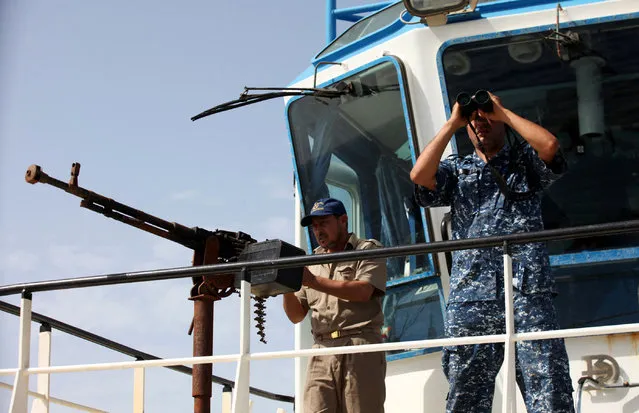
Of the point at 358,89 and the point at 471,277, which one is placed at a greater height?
the point at 358,89

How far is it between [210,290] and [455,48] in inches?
93.8

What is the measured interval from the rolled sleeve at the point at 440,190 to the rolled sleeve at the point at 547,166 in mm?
431

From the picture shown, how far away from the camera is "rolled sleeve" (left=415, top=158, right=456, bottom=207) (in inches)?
243

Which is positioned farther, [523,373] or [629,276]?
[629,276]

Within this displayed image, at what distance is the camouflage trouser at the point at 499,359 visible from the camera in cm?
568

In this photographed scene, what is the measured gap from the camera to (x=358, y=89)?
8.42 meters

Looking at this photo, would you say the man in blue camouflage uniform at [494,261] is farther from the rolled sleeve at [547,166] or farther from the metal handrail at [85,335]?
the metal handrail at [85,335]

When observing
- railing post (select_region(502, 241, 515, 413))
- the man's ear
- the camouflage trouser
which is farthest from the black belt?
railing post (select_region(502, 241, 515, 413))

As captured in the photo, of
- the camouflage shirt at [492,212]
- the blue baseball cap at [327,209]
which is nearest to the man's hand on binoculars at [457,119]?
the camouflage shirt at [492,212]

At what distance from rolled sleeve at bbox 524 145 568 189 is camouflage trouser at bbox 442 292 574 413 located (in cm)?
60

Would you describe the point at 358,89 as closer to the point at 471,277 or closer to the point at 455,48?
the point at 455,48

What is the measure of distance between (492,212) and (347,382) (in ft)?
4.40

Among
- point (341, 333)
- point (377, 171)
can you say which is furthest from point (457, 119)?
point (377, 171)

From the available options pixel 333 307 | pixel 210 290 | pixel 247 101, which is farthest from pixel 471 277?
pixel 247 101
